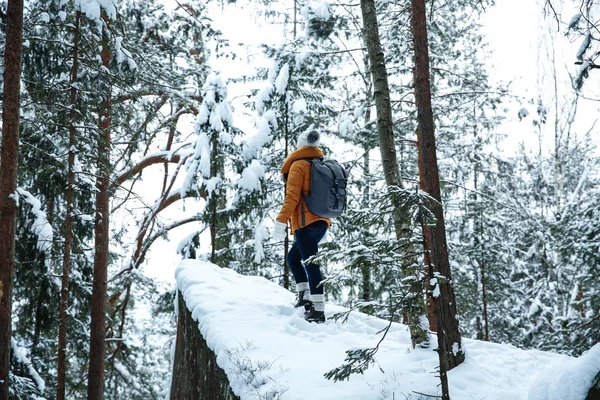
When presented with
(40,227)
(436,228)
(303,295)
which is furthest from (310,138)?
(40,227)

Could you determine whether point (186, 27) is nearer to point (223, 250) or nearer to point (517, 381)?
point (223, 250)

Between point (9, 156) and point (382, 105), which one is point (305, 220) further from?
point (9, 156)

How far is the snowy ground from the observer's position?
352 cm

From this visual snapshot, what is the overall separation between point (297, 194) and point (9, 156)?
170 inches

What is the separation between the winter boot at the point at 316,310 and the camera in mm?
5535

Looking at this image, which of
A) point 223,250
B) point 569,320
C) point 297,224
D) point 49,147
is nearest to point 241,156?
point 223,250

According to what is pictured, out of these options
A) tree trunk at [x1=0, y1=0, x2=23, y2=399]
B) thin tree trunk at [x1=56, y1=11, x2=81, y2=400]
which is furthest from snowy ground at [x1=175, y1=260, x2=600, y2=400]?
thin tree trunk at [x1=56, y1=11, x2=81, y2=400]

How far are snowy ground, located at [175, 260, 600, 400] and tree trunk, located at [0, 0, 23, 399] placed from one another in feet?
8.56

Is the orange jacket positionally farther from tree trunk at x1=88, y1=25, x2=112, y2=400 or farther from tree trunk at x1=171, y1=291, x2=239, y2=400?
tree trunk at x1=88, y1=25, x2=112, y2=400

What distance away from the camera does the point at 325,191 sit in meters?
5.46

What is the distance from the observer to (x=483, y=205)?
576 inches

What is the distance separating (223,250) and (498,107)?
21.4ft

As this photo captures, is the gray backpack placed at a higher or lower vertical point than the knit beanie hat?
lower

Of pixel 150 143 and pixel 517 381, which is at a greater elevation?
pixel 150 143
